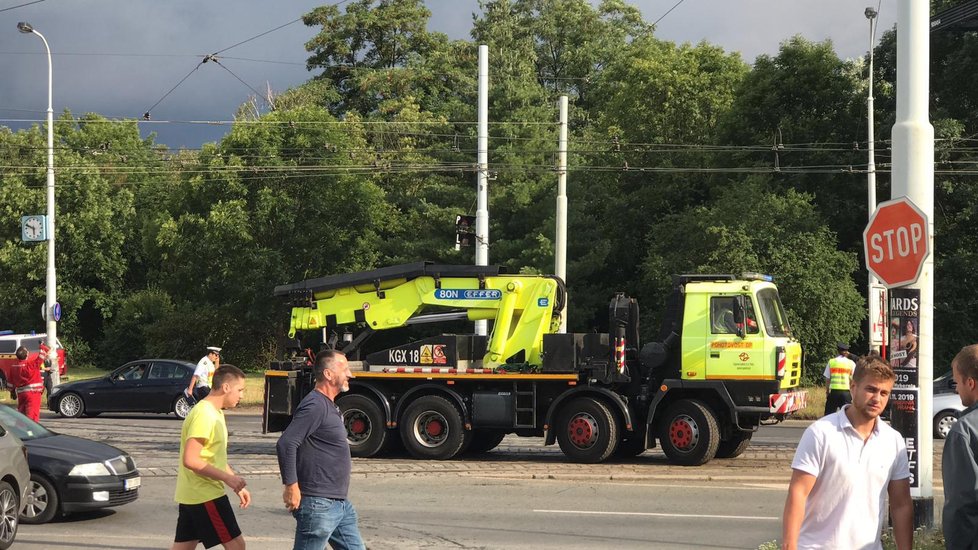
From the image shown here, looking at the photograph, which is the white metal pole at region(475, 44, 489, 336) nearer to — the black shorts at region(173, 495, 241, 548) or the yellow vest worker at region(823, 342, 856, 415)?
the yellow vest worker at region(823, 342, 856, 415)

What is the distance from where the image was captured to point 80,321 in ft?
223

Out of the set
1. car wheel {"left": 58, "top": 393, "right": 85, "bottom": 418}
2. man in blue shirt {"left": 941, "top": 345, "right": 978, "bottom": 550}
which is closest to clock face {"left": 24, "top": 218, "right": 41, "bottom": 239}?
car wheel {"left": 58, "top": 393, "right": 85, "bottom": 418}

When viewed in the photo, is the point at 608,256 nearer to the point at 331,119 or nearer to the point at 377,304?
the point at 331,119

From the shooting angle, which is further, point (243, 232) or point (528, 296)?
point (243, 232)

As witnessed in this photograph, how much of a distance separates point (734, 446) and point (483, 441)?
3.78 meters

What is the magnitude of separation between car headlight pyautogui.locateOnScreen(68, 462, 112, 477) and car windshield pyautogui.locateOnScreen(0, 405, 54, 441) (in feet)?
2.97

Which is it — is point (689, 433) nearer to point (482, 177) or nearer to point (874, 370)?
point (874, 370)

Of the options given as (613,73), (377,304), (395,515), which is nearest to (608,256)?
(613,73)

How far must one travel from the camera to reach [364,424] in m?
18.0

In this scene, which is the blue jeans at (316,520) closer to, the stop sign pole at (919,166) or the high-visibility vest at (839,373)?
the stop sign pole at (919,166)

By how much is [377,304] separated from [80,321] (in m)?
53.3

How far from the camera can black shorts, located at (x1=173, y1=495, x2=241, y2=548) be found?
776 centimetres

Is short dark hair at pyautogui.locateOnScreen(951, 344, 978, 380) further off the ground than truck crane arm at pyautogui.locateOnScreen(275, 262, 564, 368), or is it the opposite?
truck crane arm at pyautogui.locateOnScreen(275, 262, 564, 368)

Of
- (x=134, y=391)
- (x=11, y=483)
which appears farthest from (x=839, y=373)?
(x=134, y=391)
